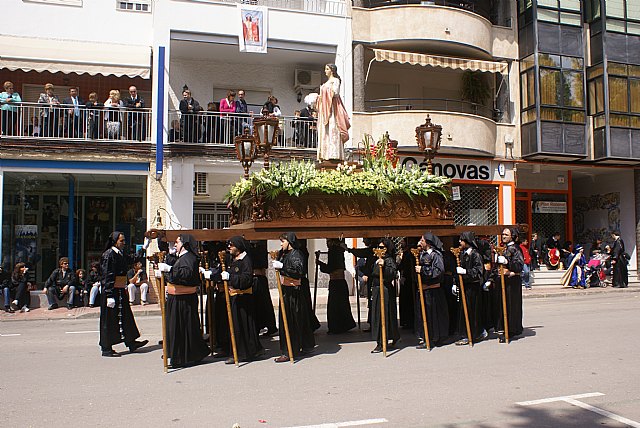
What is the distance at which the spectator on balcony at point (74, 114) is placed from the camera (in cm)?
1802

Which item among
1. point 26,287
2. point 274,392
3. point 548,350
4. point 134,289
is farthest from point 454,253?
point 26,287

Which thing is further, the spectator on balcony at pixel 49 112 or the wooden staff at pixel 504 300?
the spectator on balcony at pixel 49 112

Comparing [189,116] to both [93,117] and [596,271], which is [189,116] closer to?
[93,117]

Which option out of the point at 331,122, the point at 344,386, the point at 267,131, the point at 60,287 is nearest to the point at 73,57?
the point at 60,287

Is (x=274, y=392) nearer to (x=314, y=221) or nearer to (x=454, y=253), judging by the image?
(x=314, y=221)

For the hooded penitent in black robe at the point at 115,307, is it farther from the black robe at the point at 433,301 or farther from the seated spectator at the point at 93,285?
the seated spectator at the point at 93,285

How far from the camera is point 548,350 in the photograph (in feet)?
31.7

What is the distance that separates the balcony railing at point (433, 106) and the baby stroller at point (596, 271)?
20.3 feet

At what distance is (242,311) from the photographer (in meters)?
9.16

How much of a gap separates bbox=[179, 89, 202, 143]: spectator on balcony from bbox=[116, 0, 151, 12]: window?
3.29m

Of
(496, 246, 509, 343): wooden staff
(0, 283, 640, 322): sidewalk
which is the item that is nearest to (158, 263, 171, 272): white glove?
(496, 246, 509, 343): wooden staff

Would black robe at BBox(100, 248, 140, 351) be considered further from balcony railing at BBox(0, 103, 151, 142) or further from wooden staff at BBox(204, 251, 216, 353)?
balcony railing at BBox(0, 103, 151, 142)

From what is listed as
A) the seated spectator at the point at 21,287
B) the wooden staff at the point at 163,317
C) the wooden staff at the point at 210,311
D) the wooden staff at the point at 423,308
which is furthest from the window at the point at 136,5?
the wooden staff at the point at 423,308

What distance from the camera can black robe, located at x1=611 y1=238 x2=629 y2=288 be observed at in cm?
2144
